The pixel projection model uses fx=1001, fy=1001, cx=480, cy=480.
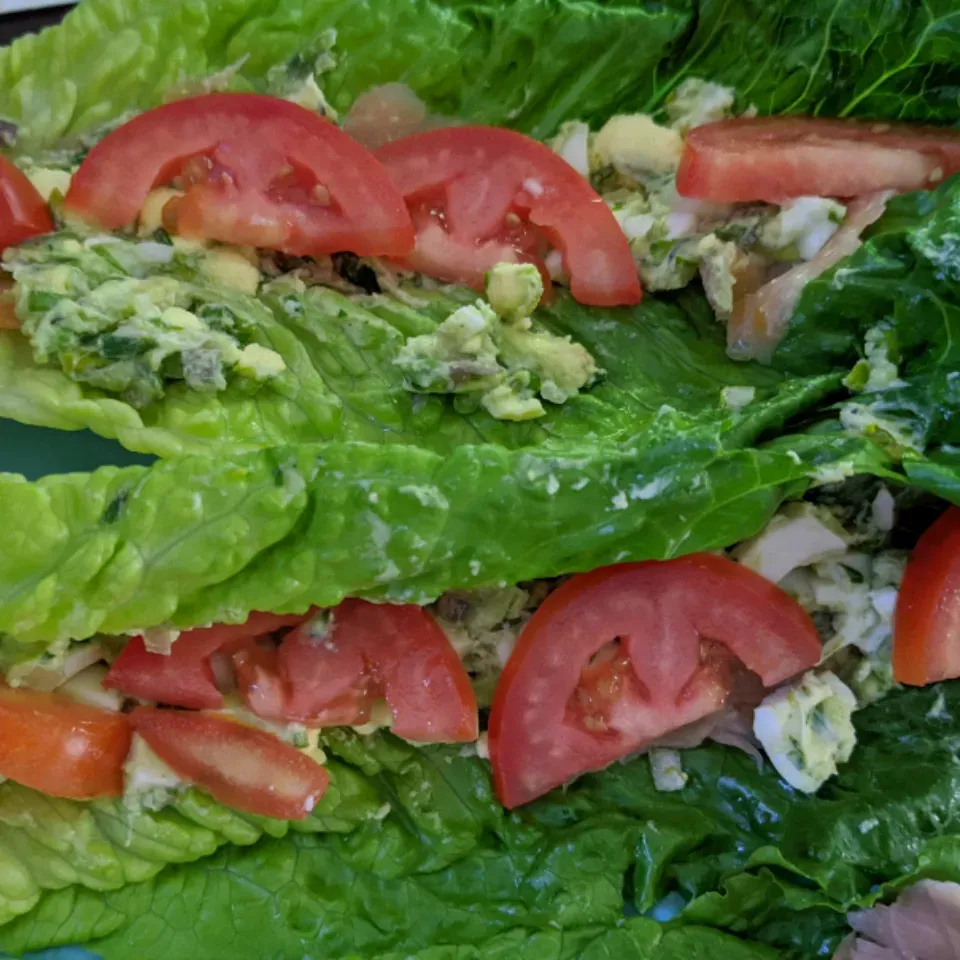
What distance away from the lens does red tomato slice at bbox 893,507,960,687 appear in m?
2.12

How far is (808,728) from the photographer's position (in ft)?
7.20

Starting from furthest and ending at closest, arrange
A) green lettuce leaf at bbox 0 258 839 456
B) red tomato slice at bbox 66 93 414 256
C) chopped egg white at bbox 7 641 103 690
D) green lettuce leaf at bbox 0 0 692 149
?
green lettuce leaf at bbox 0 0 692 149, red tomato slice at bbox 66 93 414 256, green lettuce leaf at bbox 0 258 839 456, chopped egg white at bbox 7 641 103 690

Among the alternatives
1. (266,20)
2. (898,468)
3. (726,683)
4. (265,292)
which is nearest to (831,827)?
(726,683)

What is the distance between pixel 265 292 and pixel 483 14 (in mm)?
954

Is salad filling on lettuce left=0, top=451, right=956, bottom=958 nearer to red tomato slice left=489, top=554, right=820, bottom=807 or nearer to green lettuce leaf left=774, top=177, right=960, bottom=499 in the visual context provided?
red tomato slice left=489, top=554, right=820, bottom=807

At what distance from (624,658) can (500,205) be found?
1.15 m

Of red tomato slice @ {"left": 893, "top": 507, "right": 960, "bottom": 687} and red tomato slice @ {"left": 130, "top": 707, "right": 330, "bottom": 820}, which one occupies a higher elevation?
red tomato slice @ {"left": 130, "top": 707, "right": 330, "bottom": 820}

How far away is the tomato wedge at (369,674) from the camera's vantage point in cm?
208

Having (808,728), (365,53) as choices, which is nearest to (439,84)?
(365,53)

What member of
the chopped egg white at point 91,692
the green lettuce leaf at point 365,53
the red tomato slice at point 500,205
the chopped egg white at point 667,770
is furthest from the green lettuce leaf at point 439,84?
the chopped egg white at point 667,770

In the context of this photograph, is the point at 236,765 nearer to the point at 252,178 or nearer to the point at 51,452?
the point at 51,452

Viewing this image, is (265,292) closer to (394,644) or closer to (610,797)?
(394,644)

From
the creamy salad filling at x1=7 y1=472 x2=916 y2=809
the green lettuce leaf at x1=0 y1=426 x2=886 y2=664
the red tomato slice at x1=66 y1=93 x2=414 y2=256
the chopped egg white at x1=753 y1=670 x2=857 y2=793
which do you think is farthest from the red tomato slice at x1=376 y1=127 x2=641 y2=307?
the chopped egg white at x1=753 y1=670 x2=857 y2=793

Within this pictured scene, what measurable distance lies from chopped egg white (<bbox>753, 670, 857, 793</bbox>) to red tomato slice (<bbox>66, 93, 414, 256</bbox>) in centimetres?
138
